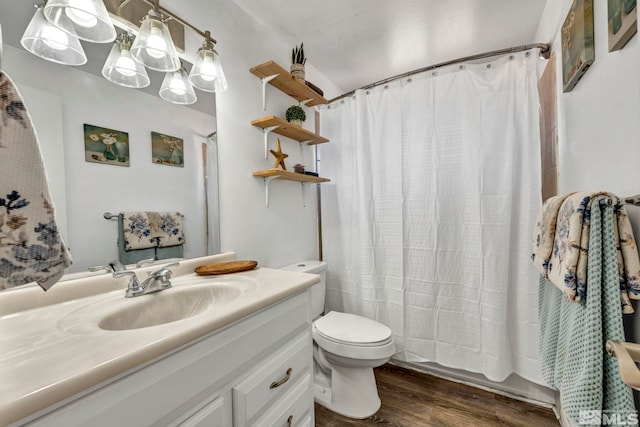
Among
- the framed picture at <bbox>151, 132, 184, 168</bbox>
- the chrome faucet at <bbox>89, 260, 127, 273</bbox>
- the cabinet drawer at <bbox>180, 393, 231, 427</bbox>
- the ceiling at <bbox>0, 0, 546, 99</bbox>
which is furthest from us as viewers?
the ceiling at <bbox>0, 0, 546, 99</bbox>

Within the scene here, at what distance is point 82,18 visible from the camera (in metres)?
0.84

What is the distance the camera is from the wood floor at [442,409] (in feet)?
4.50

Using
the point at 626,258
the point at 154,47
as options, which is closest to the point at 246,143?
the point at 154,47

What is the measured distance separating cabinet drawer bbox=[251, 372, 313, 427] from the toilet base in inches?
19.3

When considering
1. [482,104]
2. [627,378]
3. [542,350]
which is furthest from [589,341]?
[482,104]

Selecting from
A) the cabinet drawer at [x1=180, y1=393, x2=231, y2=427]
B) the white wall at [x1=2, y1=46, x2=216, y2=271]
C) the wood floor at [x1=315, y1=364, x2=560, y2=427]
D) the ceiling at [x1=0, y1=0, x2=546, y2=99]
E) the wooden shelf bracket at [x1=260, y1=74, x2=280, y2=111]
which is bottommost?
the wood floor at [x1=315, y1=364, x2=560, y2=427]

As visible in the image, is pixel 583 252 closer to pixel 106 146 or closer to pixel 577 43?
pixel 577 43

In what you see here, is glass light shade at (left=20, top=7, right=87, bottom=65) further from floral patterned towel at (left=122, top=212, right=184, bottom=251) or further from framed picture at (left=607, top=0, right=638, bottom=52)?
framed picture at (left=607, top=0, right=638, bottom=52)

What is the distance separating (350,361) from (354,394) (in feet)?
0.79

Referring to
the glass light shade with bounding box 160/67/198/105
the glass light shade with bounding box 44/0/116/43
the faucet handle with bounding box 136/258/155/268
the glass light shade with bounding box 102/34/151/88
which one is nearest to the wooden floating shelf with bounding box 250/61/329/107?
the glass light shade with bounding box 160/67/198/105

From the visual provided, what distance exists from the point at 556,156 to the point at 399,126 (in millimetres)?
874

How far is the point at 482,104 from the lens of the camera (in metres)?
1.53

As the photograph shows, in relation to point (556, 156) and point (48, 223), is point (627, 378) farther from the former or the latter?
point (556, 156)

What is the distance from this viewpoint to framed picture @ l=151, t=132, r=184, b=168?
1.09 meters
